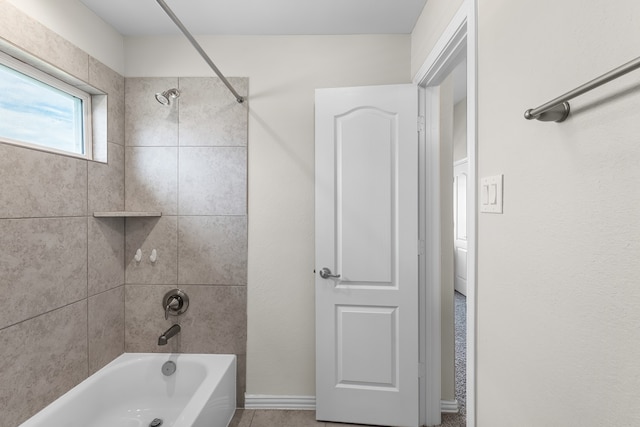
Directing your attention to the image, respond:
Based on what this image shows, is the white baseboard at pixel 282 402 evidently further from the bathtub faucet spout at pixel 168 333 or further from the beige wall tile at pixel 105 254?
the beige wall tile at pixel 105 254

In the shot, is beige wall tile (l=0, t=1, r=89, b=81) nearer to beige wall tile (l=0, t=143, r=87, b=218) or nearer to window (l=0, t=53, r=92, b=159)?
window (l=0, t=53, r=92, b=159)

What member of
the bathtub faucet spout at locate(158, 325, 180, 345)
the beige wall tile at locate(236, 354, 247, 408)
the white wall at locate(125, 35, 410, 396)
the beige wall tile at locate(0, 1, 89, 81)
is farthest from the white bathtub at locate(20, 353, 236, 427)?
the beige wall tile at locate(0, 1, 89, 81)

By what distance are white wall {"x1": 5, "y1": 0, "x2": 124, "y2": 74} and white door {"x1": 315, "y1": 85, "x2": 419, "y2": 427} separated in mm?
1379

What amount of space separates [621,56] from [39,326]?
232 cm

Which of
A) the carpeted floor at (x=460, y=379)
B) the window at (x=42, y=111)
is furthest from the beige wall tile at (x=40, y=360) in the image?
the carpeted floor at (x=460, y=379)

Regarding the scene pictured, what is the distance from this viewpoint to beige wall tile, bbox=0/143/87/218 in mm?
1343

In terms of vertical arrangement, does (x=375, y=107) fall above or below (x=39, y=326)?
above

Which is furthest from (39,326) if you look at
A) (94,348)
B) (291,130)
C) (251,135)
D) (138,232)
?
(291,130)

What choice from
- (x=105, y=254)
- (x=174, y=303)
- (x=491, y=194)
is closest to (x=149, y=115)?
(x=105, y=254)

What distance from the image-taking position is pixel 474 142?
1.12 m

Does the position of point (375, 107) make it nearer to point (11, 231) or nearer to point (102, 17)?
point (102, 17)

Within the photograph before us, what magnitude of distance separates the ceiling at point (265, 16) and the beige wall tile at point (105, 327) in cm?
174

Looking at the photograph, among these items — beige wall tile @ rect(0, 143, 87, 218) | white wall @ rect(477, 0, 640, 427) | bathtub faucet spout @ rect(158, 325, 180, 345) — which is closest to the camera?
white wall @ rect(477, 0, 640, 427)

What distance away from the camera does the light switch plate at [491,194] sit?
99cm
